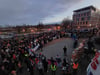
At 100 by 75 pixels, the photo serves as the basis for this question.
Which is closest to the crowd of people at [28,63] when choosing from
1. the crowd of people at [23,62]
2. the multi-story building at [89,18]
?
the crowd of people at [23,62]

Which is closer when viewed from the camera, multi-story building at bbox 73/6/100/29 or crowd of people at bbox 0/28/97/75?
crowd of people at bbox 0/28/97/75

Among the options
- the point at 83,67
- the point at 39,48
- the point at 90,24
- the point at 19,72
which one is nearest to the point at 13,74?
the point at 19,72

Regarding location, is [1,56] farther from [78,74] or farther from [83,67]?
[83,67]

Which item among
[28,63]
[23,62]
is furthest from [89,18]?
[28,63]

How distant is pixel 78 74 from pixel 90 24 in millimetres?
57432

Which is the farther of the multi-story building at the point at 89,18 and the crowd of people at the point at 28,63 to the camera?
the multi-story building at the point at 89,18

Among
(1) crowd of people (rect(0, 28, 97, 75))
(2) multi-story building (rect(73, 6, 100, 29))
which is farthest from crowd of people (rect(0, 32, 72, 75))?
(2) multi-story building (rect(73, 6, 100, 29))

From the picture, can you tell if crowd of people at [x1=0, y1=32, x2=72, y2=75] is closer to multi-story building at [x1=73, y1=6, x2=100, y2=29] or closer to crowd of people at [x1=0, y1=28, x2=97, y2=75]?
crowd of people at [x1=0, y1=28, x2=97, y2=75]

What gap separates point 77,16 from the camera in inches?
2835

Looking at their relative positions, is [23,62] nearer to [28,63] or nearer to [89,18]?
[28,63]

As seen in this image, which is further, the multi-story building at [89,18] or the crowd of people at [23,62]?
the multi-story building at [89,18]

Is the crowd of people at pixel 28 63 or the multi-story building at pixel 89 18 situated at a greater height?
the multi-story building at pixel 89 18

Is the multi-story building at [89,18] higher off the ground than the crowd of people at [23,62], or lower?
higher

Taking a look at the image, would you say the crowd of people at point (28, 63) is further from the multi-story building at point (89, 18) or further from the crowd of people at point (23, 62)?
the multi-story building at point (89, 18)
